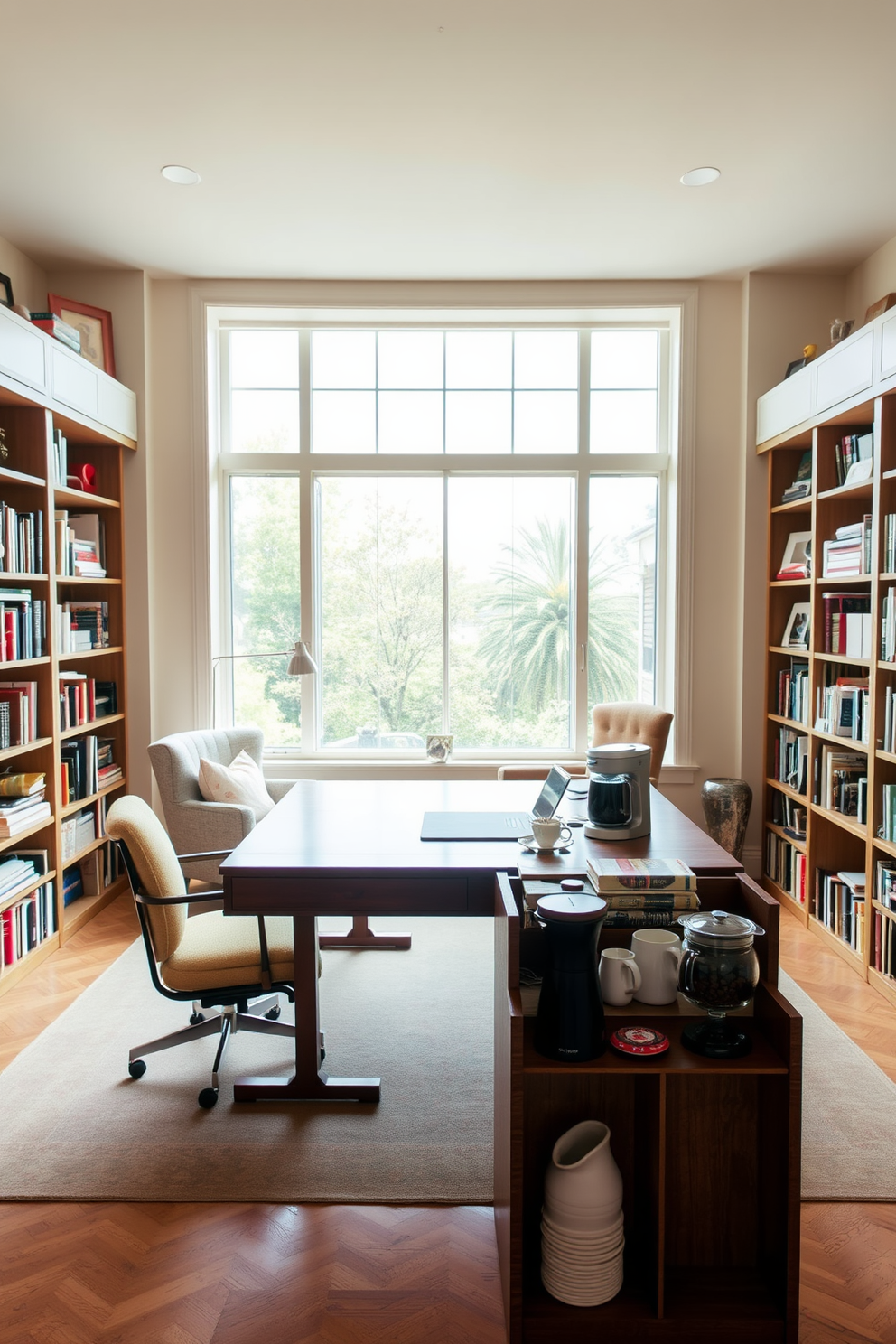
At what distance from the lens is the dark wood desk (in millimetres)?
2355

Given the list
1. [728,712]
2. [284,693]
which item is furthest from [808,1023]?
[284,693]

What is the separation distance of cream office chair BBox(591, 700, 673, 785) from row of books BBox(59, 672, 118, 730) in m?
2.67

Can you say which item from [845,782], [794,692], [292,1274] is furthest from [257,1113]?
[794,692]

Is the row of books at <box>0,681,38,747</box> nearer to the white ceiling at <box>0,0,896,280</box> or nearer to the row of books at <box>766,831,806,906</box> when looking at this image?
the white ceiling at <box>0,0,896,280</box>

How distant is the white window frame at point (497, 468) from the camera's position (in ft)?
16.4

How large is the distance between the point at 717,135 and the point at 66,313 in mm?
3271

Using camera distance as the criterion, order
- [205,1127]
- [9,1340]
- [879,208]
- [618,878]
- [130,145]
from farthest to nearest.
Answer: [879,208], [130,145], [205,1127], [618,878], [9,1340]

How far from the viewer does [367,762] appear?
507cm

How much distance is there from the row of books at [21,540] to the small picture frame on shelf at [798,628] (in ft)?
12.2

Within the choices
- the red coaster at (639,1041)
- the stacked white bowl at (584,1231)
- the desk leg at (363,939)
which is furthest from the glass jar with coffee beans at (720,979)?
the desk leg at (363,939)

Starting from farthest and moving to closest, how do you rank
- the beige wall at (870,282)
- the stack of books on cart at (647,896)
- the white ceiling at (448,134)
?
the beige wall at (870,282) → the white ceiling at (448,134) → the stack of books on cart at (647,896)

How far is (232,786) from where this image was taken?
413 centimetres

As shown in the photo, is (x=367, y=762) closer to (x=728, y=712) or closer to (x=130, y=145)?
(x=728, y=712)

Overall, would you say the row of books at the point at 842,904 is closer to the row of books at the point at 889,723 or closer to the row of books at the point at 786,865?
the row of books at the point at 786,865
